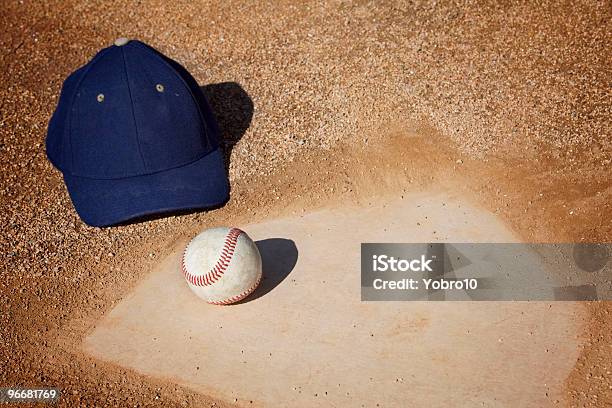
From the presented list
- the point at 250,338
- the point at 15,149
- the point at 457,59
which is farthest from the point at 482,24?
the point at 15,149

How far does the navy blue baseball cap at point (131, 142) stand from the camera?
32.6ft

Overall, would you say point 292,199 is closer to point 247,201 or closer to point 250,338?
point 247,201

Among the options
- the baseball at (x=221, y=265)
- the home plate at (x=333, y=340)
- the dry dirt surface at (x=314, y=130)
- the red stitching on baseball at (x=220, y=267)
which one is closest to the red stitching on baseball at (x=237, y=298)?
the baseball at (x=221, y=265)

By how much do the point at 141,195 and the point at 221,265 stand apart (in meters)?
2.07

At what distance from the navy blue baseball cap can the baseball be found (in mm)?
1395

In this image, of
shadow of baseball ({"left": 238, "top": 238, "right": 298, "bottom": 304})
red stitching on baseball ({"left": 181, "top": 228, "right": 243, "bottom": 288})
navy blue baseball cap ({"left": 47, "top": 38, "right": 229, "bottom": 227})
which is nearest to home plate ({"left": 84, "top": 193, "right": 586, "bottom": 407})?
shadow of baseball ({"left": 238, "top": 238, "right": 298, "bottom": 304})

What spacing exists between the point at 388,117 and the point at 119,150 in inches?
178

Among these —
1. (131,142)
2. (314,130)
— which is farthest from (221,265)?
(314,130)

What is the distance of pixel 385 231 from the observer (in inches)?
396

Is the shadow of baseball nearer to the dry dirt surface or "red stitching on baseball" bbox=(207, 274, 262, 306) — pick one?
"red stitching on baseball" bbox=(207, 274, 262, 306)

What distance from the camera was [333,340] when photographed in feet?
29.2

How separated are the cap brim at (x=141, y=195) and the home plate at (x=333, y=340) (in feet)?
2.62

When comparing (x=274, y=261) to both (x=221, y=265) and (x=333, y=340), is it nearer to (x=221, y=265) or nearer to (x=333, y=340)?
(x=221, y=265)

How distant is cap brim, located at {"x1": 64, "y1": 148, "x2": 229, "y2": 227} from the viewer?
9.88m
